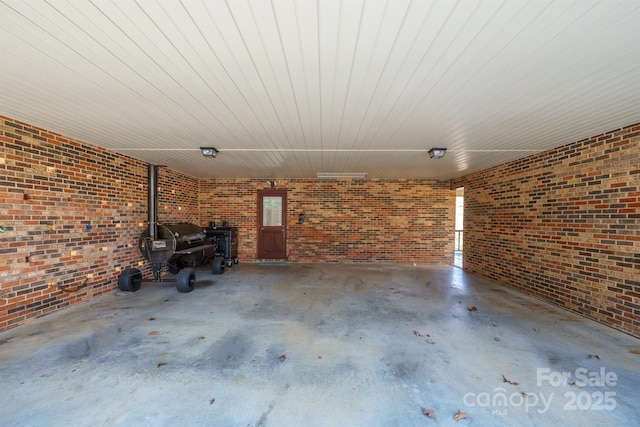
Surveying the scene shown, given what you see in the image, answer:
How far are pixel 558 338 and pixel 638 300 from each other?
3.99 feet

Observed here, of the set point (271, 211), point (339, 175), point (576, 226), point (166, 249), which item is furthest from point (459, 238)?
point (166, 249)

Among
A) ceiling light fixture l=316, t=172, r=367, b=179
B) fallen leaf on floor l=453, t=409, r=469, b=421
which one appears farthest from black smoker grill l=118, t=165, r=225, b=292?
fallen leaf on floor l=453, t=409, r=469, b=421

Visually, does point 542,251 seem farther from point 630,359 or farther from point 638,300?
point 630,359

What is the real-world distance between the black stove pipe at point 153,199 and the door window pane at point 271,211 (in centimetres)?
310

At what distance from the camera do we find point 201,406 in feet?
6.08

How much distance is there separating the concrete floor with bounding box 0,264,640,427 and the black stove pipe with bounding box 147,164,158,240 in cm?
146

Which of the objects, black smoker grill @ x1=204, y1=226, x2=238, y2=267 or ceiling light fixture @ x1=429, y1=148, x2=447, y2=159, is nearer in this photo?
ceiling light fixture @ x1=429, y1=148, x2=447, y2=159

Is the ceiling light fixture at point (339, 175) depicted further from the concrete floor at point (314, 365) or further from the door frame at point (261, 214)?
the concrete floor at point (314, 365)

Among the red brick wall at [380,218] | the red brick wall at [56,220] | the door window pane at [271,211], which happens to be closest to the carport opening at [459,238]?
the red brick wall at [380,218]

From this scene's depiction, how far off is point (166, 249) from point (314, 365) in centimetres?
403

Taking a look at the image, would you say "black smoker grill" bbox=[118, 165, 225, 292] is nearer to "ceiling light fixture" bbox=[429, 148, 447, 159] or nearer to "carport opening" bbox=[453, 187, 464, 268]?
"ceiling light fixture" bbox=[429, 148, 447, 159]

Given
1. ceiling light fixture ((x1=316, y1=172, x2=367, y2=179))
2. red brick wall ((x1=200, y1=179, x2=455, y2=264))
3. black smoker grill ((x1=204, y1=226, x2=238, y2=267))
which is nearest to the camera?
ceiling light fixture ((x1=316, y1=172, x2=367, y2=179))

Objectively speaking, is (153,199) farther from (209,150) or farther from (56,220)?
(209,150)

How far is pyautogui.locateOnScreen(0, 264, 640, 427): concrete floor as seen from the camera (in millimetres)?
1810
